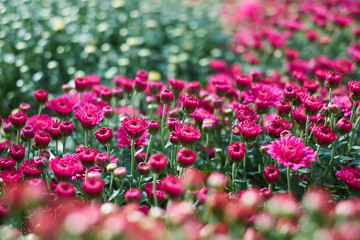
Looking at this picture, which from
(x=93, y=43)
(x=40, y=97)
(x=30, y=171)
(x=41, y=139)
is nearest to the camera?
(x=30, y=171)

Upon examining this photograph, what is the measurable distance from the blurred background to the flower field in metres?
0.02

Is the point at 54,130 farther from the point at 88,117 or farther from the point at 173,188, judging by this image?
the point at 173,188

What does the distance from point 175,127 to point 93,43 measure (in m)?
2.16

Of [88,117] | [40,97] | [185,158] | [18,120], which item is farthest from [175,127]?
[40,97]

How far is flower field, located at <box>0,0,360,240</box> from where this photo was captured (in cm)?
128

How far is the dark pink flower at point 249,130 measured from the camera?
1.88 metres

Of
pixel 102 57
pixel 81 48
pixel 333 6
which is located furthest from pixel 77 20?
pixel 333 6

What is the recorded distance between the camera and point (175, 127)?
1946mm

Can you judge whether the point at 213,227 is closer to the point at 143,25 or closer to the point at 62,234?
the point at 62,234

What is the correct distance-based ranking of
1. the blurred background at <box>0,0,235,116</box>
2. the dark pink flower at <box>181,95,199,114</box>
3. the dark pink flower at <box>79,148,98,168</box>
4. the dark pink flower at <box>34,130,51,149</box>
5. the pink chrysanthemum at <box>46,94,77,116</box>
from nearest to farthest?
the dark pink flower at <box>79,148,98,168</box>
the dark pink flower at <box>34,130,51,149</box>
the dark pink flower at <box>181,95,199,114</box>
the pink chrysanthemum at <box>46,94,77,116</box>
the blurred background at <box>0,0,235,116</box>

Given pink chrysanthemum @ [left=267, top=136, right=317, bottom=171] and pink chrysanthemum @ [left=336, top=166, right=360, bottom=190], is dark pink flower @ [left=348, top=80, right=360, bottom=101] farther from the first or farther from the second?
pink chrysanthemum @ [left=267, top=136, right=317, bottom=171]

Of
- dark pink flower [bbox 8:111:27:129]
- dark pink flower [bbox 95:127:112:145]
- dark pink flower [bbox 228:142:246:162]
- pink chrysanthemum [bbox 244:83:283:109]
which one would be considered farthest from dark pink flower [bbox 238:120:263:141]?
dark pink flower [bbox 8:111:27:129]

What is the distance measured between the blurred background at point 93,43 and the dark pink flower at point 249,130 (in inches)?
71.7

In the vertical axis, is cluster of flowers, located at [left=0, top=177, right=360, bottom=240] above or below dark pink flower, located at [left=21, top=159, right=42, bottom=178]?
above
